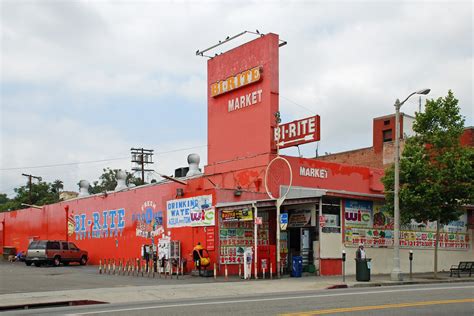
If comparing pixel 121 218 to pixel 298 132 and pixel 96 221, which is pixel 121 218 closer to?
pixel 96 221

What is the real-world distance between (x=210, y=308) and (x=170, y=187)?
21.7 metres

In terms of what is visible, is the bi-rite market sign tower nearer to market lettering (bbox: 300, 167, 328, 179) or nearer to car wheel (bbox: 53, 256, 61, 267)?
market lettering (bbox: 300, 167, 328, 179)

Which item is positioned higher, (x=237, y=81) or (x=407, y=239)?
(x=237, y=81)

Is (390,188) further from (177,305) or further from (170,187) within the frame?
(177,305)

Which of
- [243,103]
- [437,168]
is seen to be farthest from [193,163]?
[437,168]

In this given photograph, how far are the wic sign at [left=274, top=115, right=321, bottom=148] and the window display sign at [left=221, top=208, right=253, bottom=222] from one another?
545 cm

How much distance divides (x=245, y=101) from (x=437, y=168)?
11.5 meters

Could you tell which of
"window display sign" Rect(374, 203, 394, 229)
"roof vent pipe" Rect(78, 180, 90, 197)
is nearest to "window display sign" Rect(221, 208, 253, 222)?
"window display sign" Rect(374, 203, 394, 229)

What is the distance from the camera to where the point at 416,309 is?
1466 cm

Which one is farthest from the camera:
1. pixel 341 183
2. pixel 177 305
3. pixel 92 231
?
pixel 92 231

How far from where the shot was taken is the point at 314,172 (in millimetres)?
35562

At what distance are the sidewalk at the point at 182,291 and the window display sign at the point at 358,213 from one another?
477 centimetres

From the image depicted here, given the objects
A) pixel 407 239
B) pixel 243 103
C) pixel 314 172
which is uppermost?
pixel 243 103

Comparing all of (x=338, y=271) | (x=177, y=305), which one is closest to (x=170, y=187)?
(x=338, y=271)
